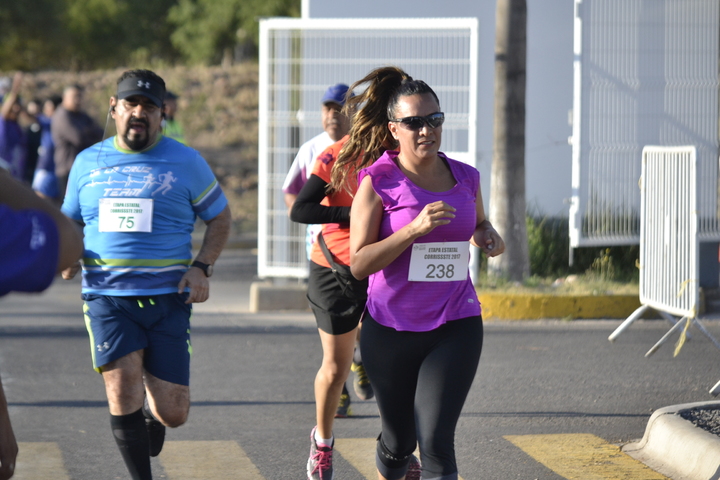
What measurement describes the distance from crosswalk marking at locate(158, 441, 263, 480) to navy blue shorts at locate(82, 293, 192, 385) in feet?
2.57

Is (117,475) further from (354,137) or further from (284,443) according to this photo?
(354,137)

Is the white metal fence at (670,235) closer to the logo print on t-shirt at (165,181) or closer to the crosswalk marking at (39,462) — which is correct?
the logo print on t-shirt at (165,181)

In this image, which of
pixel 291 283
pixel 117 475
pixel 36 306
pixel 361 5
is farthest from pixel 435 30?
pixel 117 475

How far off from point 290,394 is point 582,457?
2.24 metres

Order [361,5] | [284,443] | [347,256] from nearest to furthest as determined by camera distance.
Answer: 1. [347,256]
2. [284,443]
3. [361,5]

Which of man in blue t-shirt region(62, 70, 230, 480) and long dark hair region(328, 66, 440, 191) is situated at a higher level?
long dark hair region(328, 66, 440, 191)

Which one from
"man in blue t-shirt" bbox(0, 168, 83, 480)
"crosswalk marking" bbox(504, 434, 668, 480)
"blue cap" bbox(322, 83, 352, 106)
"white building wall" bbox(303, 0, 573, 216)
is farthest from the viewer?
"white building wall" bbox(303, 0, 573, 216)

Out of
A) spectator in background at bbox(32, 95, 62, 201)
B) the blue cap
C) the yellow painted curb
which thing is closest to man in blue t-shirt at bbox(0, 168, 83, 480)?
the blue cap

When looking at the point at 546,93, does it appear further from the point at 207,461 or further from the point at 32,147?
the point at 32,147

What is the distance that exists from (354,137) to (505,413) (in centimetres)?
247

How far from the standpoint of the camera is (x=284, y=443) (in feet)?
18.5

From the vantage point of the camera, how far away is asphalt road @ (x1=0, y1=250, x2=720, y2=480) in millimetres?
5316

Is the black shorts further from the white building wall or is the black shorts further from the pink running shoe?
the white building wall

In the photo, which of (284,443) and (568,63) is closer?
(284,443)
